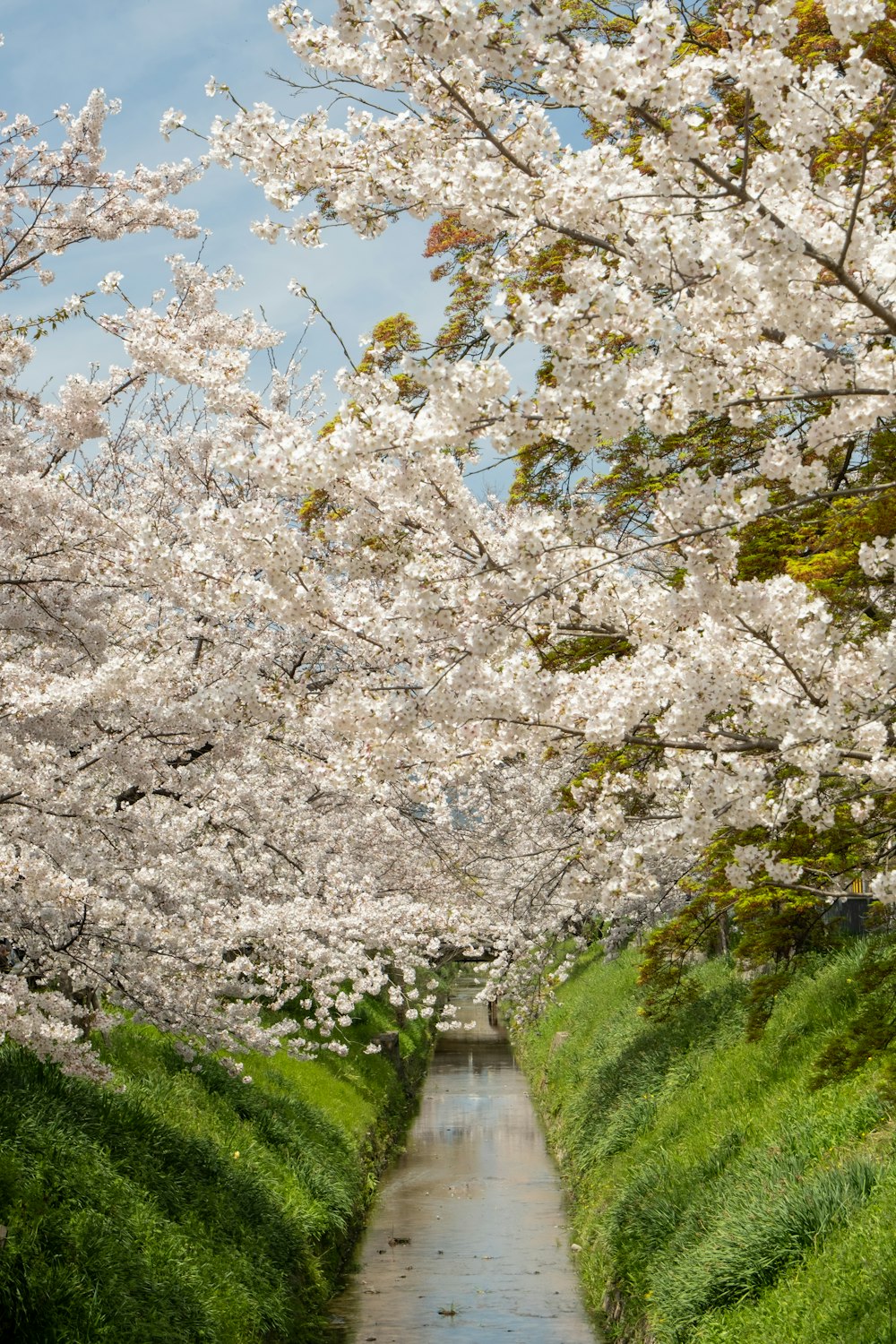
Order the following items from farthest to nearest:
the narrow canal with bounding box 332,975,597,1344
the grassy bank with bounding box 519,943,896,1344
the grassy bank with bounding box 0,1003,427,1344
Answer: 1. the narrow canal with bounding box 332,975,597,1344
2. the grassy bank with bounding box 0,1003,427,1344
3. the grassy bank with bounding box 519,943,896,1344

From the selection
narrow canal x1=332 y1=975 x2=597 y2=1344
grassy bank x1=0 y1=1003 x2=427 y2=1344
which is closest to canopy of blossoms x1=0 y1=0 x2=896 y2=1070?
grassy bank x1=0 y1=1003 x2=427 y2=1344

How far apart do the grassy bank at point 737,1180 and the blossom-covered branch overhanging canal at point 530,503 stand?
110 centimetres

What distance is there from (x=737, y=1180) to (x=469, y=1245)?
23.0 feet

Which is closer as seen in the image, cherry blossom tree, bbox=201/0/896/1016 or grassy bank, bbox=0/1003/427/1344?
cherry blossom tree, bbox=201/0/896/1016

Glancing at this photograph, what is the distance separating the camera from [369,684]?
20.6 ft

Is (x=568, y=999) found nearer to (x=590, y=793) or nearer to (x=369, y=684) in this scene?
(x=590, y=793)

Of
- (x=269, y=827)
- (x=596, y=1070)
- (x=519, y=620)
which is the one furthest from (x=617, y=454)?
(x=596, y=1070)

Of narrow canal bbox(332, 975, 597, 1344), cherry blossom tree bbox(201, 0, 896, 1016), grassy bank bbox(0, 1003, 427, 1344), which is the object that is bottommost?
narrow canal bbox(332, 975, 597, 1344)

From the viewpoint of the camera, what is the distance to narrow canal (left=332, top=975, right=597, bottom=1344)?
12.3 metres

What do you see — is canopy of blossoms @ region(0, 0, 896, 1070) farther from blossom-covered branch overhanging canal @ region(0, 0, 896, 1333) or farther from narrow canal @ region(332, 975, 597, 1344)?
narrow canal @ region(332, 975, 597, 1344)

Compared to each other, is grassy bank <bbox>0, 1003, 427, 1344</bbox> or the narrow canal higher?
grassy bank <bbox>0, 1003, 427, 1344</bbox>

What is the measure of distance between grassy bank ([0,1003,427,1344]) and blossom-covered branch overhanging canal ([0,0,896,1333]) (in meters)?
0.89

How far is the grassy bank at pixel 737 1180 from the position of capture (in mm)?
7445

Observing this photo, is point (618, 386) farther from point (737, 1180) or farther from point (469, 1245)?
point (469, 1245)
